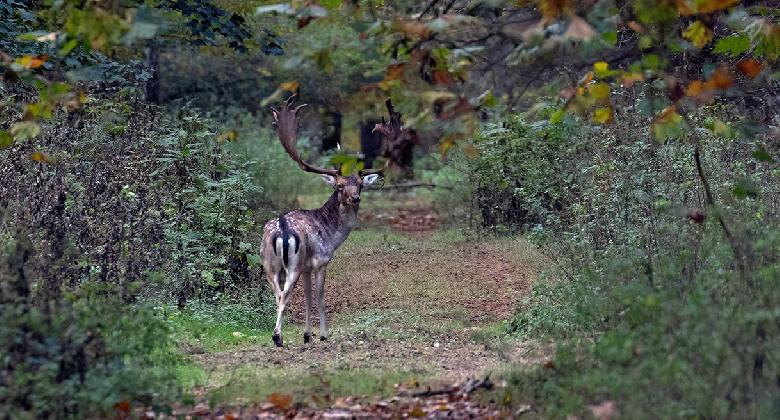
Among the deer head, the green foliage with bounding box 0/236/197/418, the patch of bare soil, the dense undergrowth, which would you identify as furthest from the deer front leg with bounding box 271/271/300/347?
the green foliage with bounding box 0/236/197/418

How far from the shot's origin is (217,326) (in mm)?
12766

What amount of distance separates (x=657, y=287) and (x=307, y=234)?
529 centimetres

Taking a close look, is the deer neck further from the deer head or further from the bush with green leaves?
the bush with green leaves

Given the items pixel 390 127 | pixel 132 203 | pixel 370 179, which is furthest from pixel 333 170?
pixel 132 203

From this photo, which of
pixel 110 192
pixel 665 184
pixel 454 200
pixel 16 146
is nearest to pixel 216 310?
pixel 110 192

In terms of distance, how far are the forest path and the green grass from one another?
1.04ft

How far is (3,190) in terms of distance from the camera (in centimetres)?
1105

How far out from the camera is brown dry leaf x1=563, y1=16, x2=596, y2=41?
6461 mm

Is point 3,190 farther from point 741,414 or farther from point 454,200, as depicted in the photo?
point 454,200

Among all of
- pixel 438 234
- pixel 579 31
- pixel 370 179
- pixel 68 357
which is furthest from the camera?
pixel 438 234

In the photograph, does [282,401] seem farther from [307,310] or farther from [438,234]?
[438,234]

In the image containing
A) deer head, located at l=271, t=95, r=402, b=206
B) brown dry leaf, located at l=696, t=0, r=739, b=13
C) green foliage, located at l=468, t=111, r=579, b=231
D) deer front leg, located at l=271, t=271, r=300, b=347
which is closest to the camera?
brown dry leaf, located at l=696, t=0, r=739, b=13

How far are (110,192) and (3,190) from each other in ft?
4.57

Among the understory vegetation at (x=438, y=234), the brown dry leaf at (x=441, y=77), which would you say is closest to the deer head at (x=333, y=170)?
the understory vegetation at (x=438, y=234)
